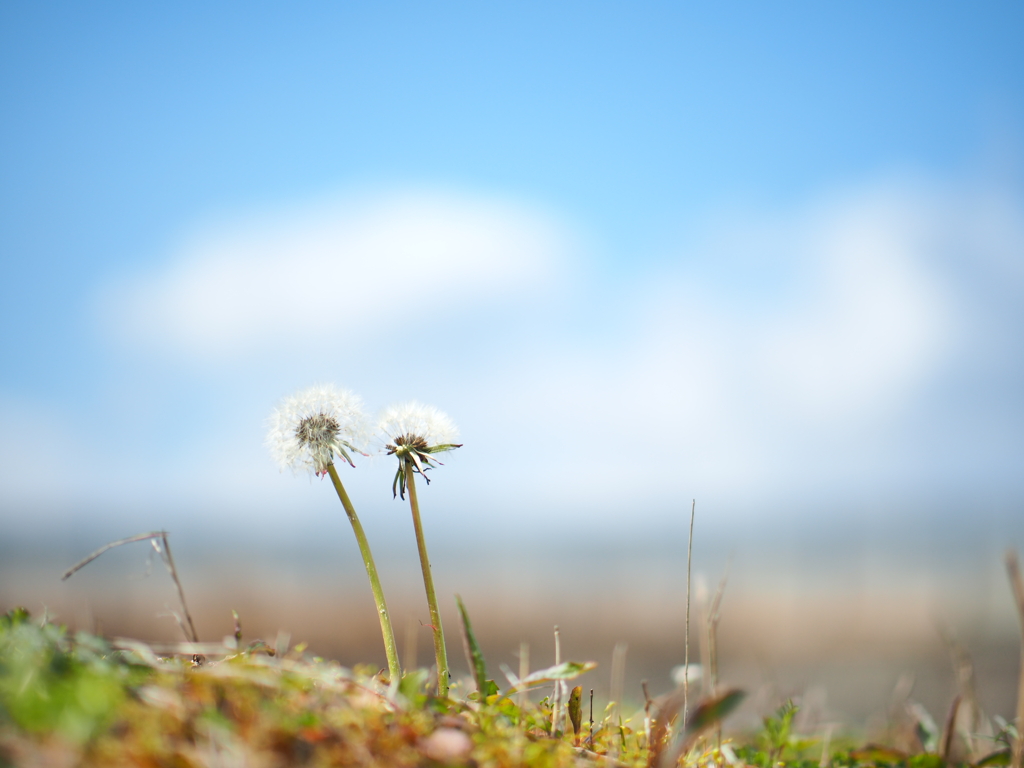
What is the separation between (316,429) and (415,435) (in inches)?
14.5

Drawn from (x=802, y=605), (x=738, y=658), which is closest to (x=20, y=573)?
(x=738, y=658)

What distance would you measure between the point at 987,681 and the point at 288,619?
17.1 m

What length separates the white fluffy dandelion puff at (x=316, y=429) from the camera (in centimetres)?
241

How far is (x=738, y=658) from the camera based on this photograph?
1703 centimetres

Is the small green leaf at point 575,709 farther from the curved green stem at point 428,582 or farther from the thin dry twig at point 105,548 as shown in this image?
the thin dry twig at point 105,548

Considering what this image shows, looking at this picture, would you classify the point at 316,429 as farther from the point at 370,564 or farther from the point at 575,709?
the point at 575,709

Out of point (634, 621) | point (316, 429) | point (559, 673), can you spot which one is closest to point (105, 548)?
point (316, 429)

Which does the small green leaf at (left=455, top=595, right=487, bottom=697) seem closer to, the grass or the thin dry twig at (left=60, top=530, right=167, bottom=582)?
the grass

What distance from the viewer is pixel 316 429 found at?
2461 millimetres

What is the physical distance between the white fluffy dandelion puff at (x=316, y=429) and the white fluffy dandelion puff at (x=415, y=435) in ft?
0.47

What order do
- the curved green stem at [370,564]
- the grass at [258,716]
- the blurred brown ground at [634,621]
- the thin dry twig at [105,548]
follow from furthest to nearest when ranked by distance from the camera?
the blurred brown ground at [634,621] → the curved green stem at [370,564] → the thin dry twig at [105,548] → the grass at [258,716]

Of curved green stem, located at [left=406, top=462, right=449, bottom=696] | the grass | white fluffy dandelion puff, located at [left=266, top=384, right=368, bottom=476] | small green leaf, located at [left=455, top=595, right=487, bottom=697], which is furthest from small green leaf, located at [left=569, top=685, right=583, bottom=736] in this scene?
white fluffy dandelion puff, located at [left=266, top=384, right=368, bottom=476]

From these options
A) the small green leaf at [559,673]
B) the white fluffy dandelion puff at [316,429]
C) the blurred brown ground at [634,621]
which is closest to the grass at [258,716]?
the small green leaf at [559,673]

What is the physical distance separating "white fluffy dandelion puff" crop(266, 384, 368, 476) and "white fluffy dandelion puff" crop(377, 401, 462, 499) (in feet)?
0.47
